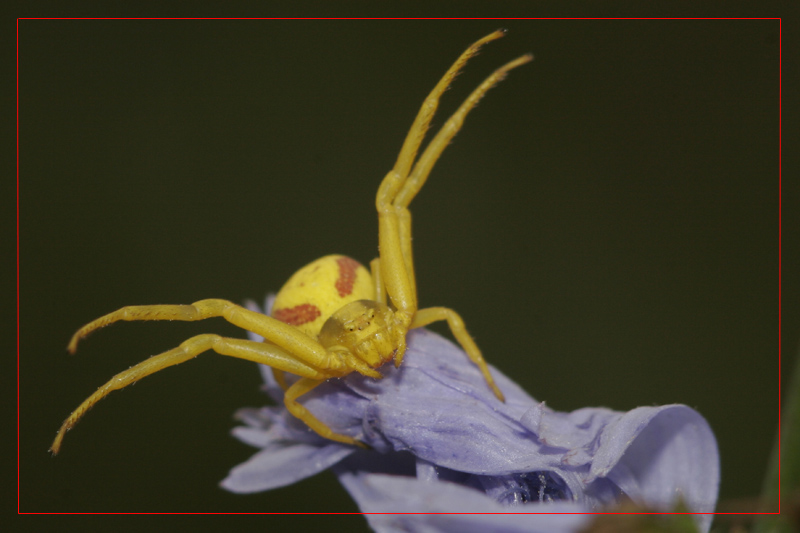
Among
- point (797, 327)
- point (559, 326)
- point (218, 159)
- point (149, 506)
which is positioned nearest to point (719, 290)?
point (797, 327)

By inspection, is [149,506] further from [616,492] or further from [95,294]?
[616,492]

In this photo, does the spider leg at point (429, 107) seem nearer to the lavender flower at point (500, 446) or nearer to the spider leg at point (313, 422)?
the lavender flower at point (500, 446)

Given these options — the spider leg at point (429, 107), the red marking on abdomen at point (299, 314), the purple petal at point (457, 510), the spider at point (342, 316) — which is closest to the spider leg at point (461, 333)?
the spider at point (342, 316)

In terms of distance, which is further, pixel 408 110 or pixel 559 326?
pixel 408 110

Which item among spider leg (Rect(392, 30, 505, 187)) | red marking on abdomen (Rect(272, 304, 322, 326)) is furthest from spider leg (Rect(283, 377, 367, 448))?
spider leg (Rect(392, 30, 505, 187))

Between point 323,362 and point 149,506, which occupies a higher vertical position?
point 323,362

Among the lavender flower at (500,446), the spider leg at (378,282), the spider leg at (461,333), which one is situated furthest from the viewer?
the spider leg at (378,282)
